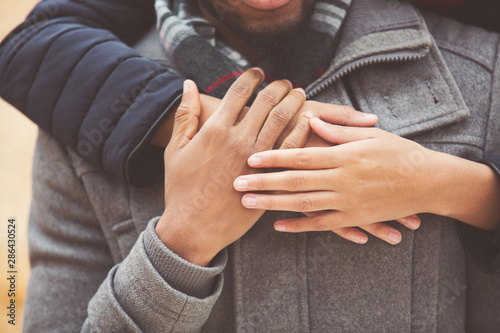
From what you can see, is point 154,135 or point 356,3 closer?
point 154,135

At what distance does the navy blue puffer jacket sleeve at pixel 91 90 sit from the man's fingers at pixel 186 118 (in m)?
0.03

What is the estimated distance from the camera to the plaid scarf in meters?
0.81

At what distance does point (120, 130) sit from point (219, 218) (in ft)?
0.80

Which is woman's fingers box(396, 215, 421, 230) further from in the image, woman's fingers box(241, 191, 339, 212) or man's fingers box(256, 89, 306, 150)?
man's fingers box(256, 89, 306, 150)

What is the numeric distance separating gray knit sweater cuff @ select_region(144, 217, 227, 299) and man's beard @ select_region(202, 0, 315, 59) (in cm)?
43

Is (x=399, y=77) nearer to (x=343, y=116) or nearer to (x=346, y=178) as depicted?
(x=343, y=116)

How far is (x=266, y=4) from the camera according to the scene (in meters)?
0.84

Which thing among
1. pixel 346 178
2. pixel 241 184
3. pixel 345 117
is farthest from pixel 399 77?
pixel 241 184

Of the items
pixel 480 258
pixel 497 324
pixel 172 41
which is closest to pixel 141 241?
pixel 172 41

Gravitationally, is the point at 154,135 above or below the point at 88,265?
above

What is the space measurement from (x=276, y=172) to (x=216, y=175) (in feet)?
0.32

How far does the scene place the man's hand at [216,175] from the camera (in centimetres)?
68

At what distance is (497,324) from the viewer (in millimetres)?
846

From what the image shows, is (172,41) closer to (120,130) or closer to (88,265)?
(120,130)
